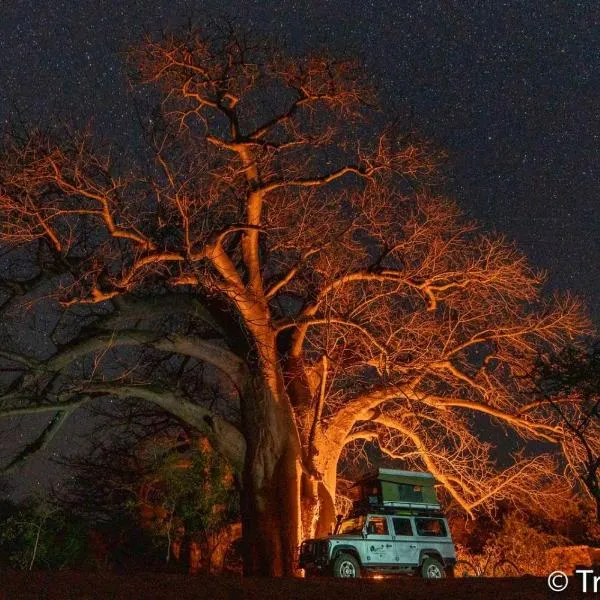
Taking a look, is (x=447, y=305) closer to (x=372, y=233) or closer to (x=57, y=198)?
(x=372, y=233)

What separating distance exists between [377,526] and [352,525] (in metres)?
0.46

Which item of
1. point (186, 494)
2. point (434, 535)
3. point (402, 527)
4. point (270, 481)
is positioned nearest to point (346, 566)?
point (402, 527)

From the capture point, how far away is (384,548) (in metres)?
14.3

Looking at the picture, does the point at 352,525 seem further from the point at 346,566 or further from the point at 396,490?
the point at 396,490

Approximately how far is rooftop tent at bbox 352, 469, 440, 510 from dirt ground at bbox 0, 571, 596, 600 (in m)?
4.88

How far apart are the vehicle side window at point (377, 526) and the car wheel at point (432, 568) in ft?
3.59

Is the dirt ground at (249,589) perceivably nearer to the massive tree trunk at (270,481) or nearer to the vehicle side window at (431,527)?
the massive tree trunk at (270,481)

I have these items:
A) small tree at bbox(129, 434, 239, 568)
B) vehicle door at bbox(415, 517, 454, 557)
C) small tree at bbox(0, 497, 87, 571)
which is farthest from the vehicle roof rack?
small tree at bbox(0, 497, 87, 571)

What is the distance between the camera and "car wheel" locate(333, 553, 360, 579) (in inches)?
532

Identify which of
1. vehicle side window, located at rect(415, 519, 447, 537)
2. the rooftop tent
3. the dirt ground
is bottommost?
the dirt ground

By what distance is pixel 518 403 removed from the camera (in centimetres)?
1764

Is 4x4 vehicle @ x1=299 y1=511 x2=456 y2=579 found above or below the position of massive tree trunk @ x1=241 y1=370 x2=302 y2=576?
below

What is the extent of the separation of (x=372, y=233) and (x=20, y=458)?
787cm

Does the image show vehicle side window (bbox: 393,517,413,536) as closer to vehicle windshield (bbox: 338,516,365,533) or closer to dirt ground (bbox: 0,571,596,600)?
vehicle windshield (bbox: 338,516,365,533)
